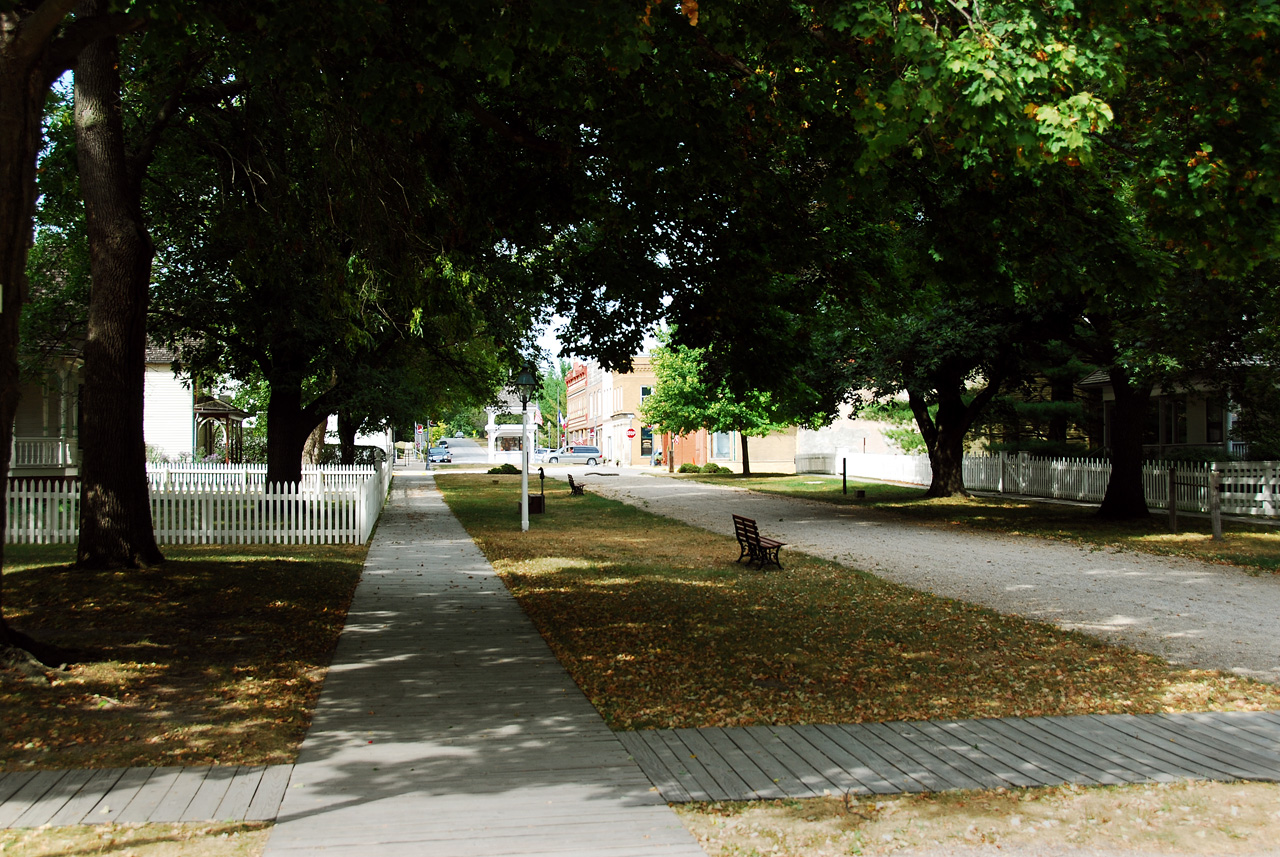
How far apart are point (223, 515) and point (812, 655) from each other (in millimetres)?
12386

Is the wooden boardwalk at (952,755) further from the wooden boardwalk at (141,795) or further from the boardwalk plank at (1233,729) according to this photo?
the wooden boardwalk at (141,795)

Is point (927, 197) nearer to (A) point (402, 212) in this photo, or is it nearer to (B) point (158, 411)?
(A) point (402, 212)

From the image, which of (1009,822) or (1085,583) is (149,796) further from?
(1085,583)

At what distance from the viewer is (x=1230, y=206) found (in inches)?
283

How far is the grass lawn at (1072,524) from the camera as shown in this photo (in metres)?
16.2

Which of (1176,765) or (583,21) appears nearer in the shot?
(1176,765)

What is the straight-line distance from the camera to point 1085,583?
1285cm

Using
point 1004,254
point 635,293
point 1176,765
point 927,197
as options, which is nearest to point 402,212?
point 635,293

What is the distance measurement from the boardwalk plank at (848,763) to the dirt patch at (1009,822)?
A: 0.52 feet

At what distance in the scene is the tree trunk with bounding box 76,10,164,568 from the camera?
10891 mm

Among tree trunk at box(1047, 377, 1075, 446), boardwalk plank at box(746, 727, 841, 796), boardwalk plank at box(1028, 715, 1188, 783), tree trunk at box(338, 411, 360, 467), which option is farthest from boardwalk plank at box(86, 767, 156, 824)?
tree trunk at box(1047, 377, 1075, 446)

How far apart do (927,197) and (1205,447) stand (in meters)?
23.3

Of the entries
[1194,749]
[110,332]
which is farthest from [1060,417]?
[110,332]

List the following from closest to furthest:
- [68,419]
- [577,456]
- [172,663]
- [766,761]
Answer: [766,761]
[172,663]
[68,419]
[577,456]
